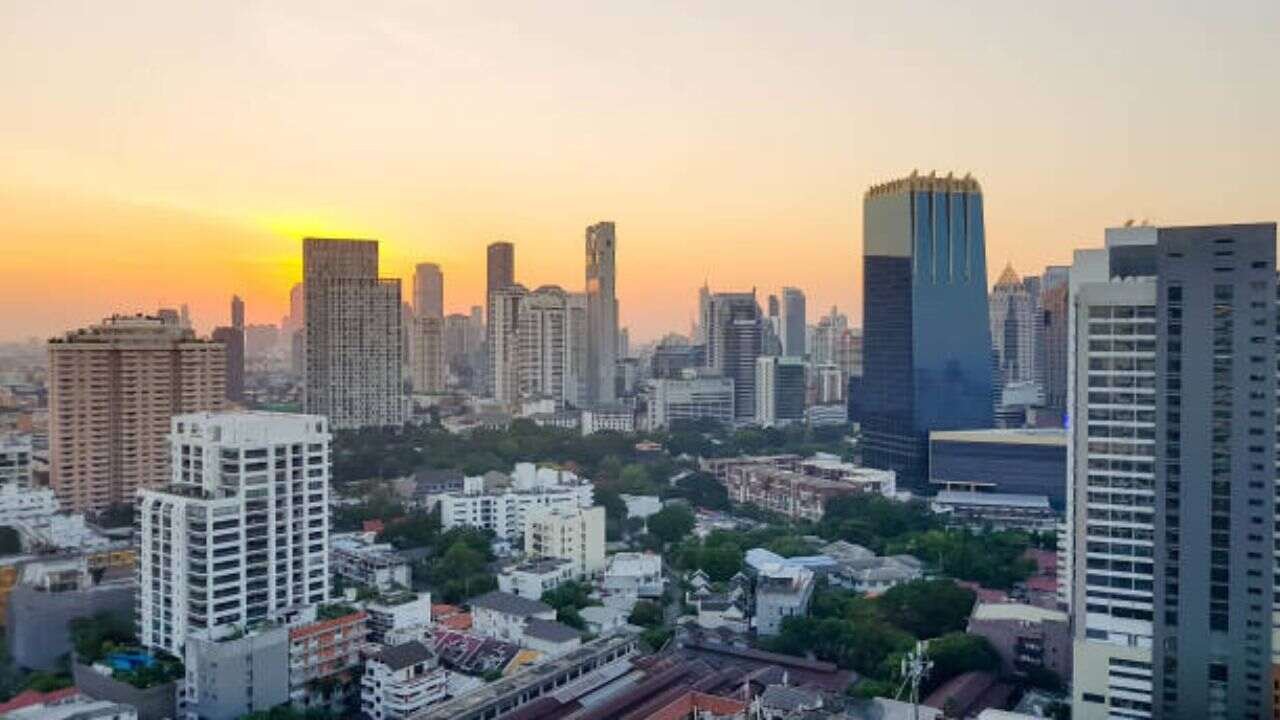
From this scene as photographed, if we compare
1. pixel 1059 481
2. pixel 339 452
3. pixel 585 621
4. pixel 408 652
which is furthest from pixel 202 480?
pixel 1059 481

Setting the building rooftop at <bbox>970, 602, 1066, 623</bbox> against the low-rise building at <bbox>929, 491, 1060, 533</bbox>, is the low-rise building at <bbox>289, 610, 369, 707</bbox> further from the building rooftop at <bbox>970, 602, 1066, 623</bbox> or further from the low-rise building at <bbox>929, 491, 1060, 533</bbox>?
the low-rise building at <bbox>929, 491, 1060, 533</bbox>

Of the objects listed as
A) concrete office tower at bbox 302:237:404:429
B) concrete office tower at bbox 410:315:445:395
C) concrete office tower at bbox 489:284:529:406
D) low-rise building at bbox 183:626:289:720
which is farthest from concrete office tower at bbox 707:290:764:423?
low-rise building at bbox 183:626:289:720

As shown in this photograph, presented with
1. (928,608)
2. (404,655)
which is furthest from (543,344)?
(404,655)

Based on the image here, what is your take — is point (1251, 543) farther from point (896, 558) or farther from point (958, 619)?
point (896, 558)

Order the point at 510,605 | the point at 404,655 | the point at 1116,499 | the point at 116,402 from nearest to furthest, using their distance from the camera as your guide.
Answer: the point at 1116,499 → the point at 404,655 → the point at 510,605 → the point at 116,402

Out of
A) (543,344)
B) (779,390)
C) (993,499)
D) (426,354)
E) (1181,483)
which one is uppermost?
(543,344)

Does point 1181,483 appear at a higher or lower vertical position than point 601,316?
lower

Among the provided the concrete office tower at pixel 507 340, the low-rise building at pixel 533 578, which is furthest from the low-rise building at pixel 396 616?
the concrete office tower at pixel 507 340

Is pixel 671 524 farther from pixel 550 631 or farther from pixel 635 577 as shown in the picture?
pixel 550 631

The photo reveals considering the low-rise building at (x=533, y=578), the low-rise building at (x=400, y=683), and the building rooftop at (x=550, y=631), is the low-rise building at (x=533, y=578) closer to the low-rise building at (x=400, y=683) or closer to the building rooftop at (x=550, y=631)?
the building rooftop at (x=550, y=631)
